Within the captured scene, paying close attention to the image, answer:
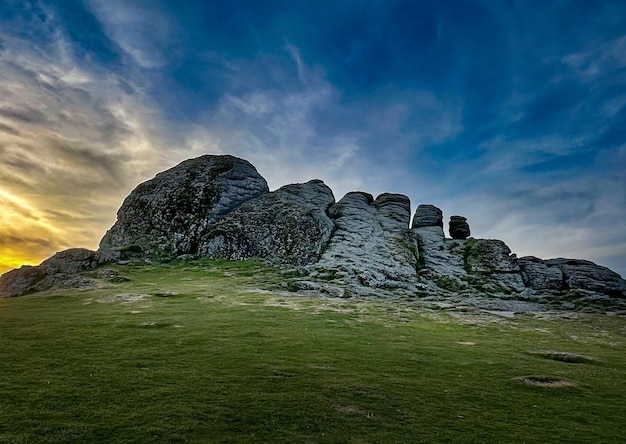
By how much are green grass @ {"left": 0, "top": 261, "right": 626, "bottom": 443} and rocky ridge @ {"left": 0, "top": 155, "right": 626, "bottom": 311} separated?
3510cm

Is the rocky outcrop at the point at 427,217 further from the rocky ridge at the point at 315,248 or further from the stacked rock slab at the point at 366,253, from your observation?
the stacked rock slab at the point at 366,253

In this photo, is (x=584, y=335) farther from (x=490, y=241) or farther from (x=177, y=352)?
(x=490, y=241)

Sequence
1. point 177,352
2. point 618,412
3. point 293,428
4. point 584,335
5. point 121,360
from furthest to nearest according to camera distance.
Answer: point 584,335 < point 177,352 < point 121,360 < point 618,412 < point 293,428

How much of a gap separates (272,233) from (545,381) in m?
99.9

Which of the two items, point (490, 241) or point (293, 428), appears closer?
point (293, 428)

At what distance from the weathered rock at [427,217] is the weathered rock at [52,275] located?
126136mm

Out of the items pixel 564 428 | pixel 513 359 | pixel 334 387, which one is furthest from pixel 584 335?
pixel 334 387

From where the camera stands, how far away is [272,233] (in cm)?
12825

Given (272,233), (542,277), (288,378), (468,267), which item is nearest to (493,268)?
(468,267)

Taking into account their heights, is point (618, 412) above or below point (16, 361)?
below

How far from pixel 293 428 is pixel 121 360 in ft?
61.5

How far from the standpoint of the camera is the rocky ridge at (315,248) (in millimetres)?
99438

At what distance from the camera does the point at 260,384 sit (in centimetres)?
2941

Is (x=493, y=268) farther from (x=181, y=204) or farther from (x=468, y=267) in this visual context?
(x=181, y=204)
